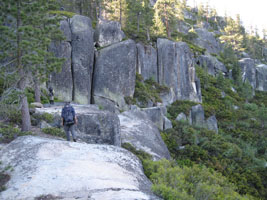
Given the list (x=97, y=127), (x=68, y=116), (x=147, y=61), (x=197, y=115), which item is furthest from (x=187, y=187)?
(x=147, y=61)

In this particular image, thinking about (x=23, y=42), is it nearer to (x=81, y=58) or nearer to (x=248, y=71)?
(x=81, y=58)

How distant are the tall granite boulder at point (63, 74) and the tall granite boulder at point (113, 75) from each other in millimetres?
3533

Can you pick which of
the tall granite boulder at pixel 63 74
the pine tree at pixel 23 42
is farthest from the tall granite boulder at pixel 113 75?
the pine tree at pixel 23 42

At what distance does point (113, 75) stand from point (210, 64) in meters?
34.7

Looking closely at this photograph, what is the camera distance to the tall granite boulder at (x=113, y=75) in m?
27.4

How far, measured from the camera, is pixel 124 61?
93.0ft

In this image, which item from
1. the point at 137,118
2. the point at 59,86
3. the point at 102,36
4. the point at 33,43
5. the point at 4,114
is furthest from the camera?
the point at 102,36

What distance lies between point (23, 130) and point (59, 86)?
12962mm

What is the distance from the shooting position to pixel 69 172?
707 cm

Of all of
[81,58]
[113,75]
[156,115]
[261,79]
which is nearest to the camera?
[81,58]

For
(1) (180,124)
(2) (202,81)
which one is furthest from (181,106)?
(2) (202,81)

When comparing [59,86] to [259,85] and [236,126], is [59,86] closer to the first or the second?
[236,126]

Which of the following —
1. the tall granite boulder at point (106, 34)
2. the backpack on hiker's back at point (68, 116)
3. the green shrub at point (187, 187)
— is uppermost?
the tall granite boulder at point (106, 34)

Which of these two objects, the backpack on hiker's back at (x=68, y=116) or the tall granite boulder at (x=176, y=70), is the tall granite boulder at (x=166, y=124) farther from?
the backpack on hiker's back at (x=68, y=116)
